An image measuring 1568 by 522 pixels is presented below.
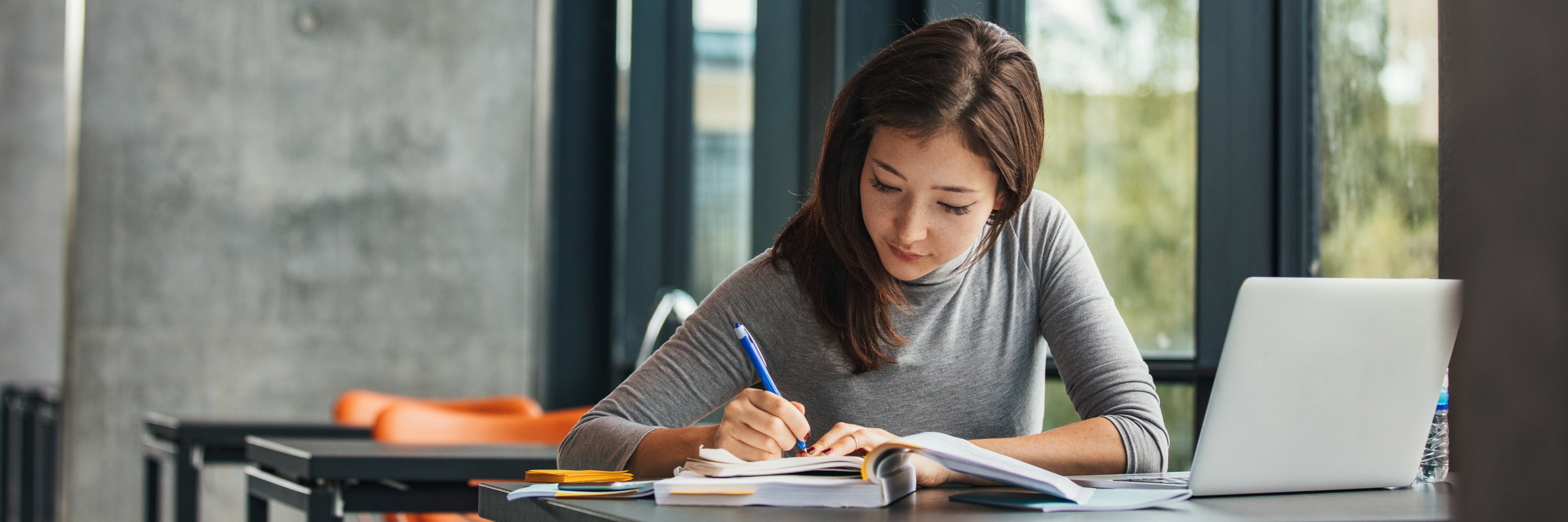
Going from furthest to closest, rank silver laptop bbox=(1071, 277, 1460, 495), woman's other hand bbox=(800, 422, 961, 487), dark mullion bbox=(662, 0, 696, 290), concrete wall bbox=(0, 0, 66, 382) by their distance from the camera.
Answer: concrete wall bbox=(0, 0, 66, 382) < dark mullion bbox=(662, 0, 696, 290) < woman's other hand bbox=(800, 422, 961, 487) < silver laptop bbox=(1071, 277, 1460, 495)

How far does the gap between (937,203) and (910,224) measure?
45 mm

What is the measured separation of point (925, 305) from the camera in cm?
156

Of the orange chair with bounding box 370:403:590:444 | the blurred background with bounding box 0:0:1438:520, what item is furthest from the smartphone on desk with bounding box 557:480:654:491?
the blurred background with bounding box 0:0:1438:520

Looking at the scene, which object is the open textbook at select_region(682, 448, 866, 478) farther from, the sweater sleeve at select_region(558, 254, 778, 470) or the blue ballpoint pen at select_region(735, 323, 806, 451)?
the sweater sleeve at select_region(558, 254, 778, 470)

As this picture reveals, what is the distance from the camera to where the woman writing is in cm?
137

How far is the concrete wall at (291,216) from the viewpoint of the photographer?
13.3 feet

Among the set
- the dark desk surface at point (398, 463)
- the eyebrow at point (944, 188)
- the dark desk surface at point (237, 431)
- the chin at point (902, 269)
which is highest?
the eyebrow at point (944, 188)

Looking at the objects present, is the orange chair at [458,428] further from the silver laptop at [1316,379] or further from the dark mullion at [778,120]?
the silver laptop at [1316,379]

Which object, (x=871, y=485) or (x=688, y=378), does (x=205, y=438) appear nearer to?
(x=688, y=378)

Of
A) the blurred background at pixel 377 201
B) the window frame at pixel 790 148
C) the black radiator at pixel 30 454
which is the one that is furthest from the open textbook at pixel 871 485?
the black radiator at pixel 30 454

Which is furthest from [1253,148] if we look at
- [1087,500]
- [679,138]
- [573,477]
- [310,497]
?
[679,138]

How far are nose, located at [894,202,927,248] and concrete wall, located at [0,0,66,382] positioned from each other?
5.07m

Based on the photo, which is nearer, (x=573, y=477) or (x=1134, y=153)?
(x=573, y=477)

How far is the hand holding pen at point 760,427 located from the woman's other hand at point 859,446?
0.07 ft
